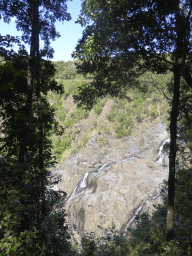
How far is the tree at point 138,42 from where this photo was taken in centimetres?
450

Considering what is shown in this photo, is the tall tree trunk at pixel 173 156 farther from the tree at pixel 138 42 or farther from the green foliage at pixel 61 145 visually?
the green foliage at pixel 61 145

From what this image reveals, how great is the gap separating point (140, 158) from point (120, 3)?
19186mm

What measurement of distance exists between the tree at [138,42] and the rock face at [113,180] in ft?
25.0

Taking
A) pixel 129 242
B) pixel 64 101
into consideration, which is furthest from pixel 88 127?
pixel 129 242

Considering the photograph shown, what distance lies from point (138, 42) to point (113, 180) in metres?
15.9

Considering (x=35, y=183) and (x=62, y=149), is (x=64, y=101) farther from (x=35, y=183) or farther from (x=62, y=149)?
(x=35, y=183)

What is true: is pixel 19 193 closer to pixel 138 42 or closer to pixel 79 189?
pixel 138 42

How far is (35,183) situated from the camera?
4289 mm

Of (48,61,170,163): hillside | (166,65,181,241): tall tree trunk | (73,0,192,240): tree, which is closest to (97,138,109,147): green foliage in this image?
(48,61,170,163): hillside

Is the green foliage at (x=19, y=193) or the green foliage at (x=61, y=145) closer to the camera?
the green foliage at (x=19, y=193)

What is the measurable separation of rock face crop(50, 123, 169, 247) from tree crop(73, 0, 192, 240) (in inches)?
300

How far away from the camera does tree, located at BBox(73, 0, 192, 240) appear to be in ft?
14.8

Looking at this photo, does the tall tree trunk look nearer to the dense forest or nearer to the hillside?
the dense forest

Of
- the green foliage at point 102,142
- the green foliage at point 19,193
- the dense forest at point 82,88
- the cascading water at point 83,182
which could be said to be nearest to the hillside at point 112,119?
→ the green foliage at point 102,142
